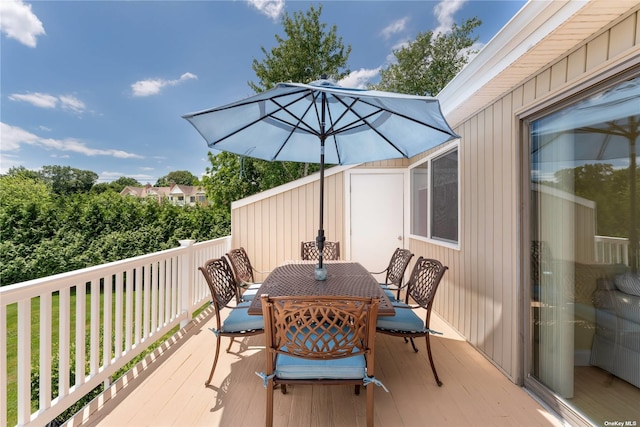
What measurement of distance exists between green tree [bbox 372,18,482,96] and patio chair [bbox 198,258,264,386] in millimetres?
10977

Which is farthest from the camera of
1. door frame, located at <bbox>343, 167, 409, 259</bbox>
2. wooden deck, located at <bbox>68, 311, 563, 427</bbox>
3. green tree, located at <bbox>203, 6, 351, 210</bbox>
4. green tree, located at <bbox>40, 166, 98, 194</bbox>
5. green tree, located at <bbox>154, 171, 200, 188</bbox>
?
green tree, located at <bbox>154, 171, 200, 188</bbox>

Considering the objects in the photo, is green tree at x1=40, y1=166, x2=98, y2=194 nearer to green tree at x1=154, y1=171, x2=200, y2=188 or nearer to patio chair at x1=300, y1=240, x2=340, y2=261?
green tree at x1=154, y1=171, x2=200, y2=188

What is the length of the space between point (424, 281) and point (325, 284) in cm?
90

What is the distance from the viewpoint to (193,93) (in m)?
14.9

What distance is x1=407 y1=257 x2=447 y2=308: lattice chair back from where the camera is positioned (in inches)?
89.0

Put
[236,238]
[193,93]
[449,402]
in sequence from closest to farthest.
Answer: [449,402] < [236,238] < [193,93]

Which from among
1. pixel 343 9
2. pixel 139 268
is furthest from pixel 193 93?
pixel 139 268

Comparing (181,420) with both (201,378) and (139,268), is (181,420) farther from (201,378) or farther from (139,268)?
(139,268)

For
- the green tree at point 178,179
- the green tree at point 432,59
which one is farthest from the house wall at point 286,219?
the green tree at point 178,179

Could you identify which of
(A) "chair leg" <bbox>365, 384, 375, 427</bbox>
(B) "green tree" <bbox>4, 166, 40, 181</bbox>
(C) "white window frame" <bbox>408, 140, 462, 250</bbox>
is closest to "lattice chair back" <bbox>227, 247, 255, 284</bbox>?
(A) "chair leg" <bbox>365, 384, 375, 427</bbox>

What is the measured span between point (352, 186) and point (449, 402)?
3.59 meters

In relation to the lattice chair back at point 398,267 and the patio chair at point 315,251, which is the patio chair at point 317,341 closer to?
the lattice chair back at point 398,267

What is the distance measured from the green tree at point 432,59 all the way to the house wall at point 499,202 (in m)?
9.16

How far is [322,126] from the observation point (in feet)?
8.32
